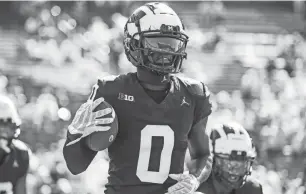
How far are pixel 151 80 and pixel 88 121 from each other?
46 cm

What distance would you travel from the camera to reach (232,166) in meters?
4.25

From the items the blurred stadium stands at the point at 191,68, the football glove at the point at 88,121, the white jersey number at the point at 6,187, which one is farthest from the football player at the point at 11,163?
the blurred stadium stands at the point at 191,68

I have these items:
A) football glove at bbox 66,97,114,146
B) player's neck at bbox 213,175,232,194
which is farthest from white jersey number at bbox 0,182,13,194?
player's neck at bbox 213,175,232,194

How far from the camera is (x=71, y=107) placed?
8953 millimetres

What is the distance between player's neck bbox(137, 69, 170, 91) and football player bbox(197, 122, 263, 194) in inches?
62.1

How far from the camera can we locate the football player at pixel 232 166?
4.19 meters

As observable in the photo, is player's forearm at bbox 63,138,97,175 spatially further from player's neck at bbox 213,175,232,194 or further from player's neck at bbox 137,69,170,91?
player's neck at bbox 213,175,232,194

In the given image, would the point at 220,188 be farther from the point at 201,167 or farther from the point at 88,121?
the point at 88,121

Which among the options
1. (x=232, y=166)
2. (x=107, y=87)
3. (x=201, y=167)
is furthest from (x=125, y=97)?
(x=232, y=166)

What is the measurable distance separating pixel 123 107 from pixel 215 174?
185 cm

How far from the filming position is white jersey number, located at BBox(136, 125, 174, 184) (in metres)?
2.60

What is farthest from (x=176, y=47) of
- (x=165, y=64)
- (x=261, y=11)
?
(x=261, y=11)

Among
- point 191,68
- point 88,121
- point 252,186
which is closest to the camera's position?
Result: point 88,121

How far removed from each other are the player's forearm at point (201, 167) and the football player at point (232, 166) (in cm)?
126
